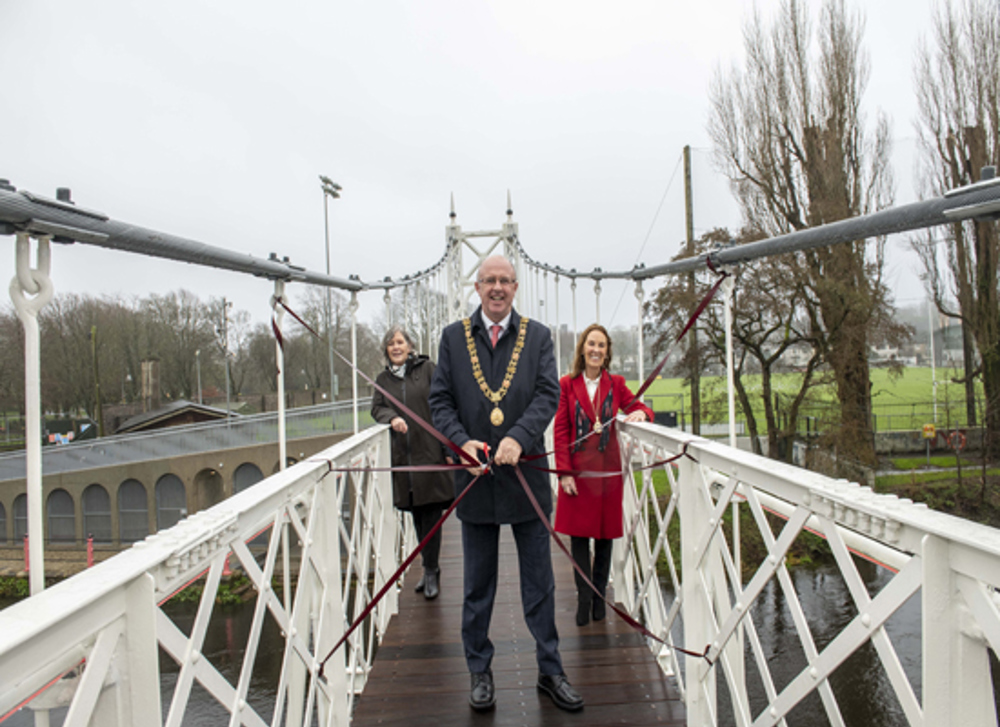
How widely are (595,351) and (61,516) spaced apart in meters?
26.6

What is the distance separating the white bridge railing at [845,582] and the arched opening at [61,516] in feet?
87.0

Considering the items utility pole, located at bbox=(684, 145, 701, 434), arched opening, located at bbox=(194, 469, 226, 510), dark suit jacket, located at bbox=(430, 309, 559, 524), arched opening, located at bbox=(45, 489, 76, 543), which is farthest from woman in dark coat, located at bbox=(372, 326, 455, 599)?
arched opening, located at bbox=(45, 489, 76, 543)

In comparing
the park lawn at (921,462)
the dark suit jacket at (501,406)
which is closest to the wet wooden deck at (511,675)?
the dark suit jacket at (501,406)

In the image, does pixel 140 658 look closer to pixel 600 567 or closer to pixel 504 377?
pixel 504 377

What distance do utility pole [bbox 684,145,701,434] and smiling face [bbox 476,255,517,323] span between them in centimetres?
1189

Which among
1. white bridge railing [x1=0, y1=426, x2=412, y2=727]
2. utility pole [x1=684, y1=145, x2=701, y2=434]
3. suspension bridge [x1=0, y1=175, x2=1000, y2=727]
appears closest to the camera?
white bridge railing [x1=0, y1=426, x2=412, y2=727]

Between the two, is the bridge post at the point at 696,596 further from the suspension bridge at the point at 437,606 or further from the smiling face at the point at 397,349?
the smiling face at the point at 397,349

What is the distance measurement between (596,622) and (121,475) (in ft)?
79.0

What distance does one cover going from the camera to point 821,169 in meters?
13.9

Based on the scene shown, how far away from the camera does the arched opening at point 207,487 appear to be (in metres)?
22.5

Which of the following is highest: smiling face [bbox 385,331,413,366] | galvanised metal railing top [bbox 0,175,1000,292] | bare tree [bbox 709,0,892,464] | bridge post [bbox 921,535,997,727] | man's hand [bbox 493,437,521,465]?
bare tree [bbox 709,0,892,464]

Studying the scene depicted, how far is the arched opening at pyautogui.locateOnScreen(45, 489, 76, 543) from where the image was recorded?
23266mm

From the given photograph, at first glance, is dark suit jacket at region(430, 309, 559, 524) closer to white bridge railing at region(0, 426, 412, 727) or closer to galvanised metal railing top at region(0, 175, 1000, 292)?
white bridge railing at region(0, 426, 412, 727)

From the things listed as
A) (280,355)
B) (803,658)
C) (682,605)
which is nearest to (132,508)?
(803,658)
